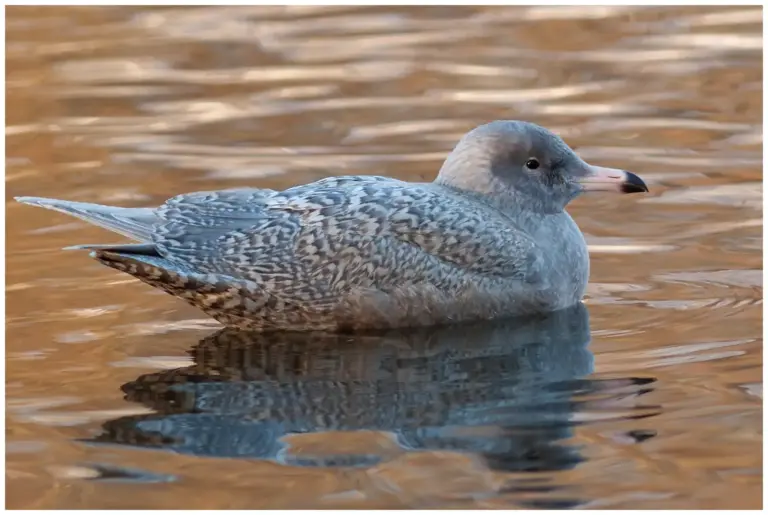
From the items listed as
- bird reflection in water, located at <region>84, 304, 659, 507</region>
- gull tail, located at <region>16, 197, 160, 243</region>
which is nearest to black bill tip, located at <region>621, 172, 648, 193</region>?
bird reflection in water, located at <region>84, 304, 659, 507</region>

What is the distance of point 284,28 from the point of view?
1573cm

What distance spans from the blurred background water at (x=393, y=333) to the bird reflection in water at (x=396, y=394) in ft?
0.06

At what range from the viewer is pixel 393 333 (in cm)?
816

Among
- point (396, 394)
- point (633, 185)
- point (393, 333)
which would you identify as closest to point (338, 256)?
point (393, 333)

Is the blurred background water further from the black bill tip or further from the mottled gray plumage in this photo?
the black bill tip


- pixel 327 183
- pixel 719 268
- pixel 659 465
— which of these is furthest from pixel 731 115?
pixel 659 465

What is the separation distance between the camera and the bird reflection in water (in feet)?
21.6

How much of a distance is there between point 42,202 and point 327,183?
1.37m

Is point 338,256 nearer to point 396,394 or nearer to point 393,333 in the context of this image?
point 393,333

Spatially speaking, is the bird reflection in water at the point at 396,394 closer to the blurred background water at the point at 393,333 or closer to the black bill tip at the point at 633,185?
the blurred background water at the point at 393,333

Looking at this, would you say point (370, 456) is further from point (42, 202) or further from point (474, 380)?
point (42, 202)

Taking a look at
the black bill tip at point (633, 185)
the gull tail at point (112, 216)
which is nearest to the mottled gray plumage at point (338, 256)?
the gull tail at point (112, 216)

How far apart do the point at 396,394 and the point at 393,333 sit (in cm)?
99

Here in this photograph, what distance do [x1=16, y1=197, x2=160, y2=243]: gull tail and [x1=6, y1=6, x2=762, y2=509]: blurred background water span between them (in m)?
0.48
